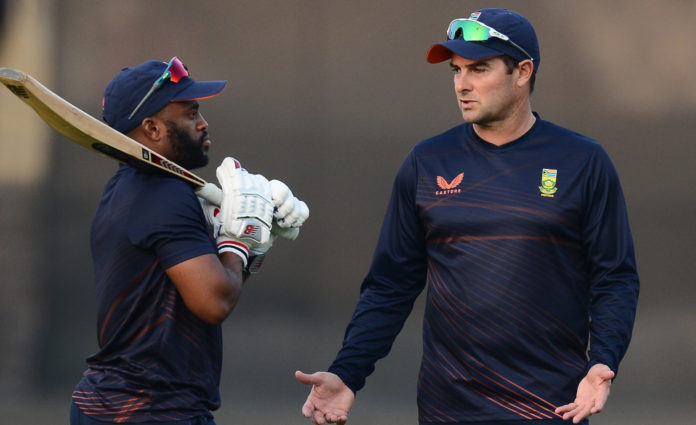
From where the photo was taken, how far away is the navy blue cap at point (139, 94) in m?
3.18

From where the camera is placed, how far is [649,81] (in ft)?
16.8

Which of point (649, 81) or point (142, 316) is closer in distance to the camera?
point (142, 316)

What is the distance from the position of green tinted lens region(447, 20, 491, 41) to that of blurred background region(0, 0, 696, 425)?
6.50ft

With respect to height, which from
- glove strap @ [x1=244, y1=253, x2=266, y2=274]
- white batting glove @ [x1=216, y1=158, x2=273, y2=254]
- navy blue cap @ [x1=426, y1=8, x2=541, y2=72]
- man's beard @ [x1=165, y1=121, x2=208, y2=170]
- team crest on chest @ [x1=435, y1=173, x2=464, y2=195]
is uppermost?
navy blue cap @ [x1=426, y1=8, x2=541, y2=72]

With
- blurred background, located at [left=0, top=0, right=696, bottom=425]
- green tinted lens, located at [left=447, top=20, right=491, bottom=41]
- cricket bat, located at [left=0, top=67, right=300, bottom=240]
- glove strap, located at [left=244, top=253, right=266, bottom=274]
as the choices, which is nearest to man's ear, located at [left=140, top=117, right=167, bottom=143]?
cricket bat, located at [left=0, top=67, right=300, bottom=240]

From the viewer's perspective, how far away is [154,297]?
3.01 metres

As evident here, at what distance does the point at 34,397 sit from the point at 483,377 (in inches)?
122

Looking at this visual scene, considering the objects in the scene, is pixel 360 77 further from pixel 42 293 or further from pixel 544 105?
pixel 42 293

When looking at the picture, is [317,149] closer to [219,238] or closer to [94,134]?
[219,238]

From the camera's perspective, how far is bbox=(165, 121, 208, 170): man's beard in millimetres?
3248

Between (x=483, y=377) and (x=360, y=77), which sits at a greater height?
(x=360, y=77)

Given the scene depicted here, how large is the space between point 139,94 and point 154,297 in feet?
1.93

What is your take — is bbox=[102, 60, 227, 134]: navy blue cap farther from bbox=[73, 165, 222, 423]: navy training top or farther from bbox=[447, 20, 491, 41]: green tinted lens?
bbox=[447, 20, 491, 41]: green tinted lens

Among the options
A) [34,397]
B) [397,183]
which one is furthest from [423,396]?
[34,397]
